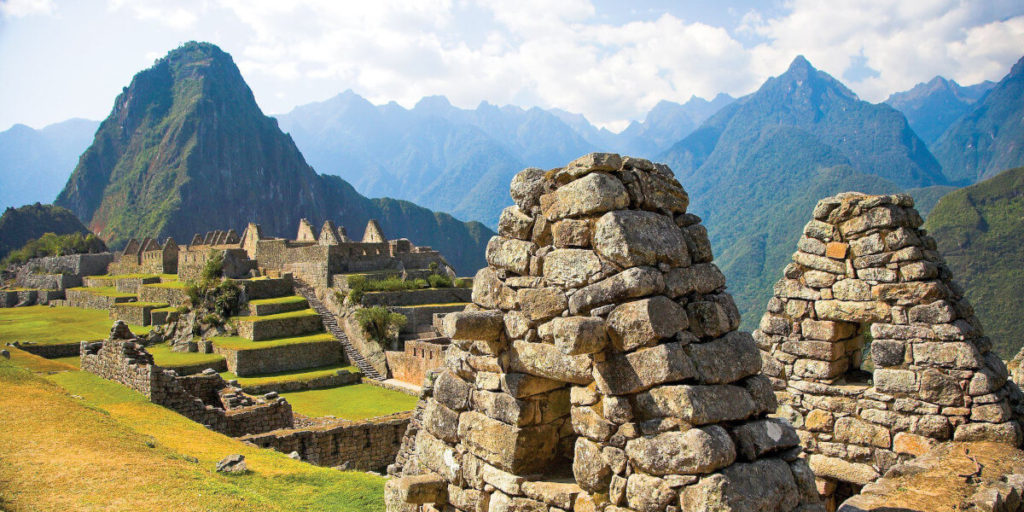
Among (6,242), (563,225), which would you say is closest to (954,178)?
(563,225)

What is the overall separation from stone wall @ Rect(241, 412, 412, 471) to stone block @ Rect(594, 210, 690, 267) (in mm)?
10912

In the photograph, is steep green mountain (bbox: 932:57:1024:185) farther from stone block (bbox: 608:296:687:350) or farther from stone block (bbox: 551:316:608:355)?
stone block (bbox: 551:316:608:355)

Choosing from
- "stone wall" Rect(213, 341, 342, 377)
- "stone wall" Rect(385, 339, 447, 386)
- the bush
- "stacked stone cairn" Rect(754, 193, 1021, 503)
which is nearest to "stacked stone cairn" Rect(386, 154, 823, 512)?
"stacked stone cairn" Rect(754, 193, 1021, 503)

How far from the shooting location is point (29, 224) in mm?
97562

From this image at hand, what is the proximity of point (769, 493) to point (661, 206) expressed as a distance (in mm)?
1937

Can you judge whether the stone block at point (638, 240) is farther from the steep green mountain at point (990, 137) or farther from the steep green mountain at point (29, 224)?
the steep green mountain at point (29, 224)

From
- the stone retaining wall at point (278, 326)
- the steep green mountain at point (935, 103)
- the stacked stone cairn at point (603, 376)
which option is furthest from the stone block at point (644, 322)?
the steep green mountain at point (935, 103)

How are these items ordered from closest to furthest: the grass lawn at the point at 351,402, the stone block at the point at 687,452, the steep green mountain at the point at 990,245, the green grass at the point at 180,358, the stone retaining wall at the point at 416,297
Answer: the stone block at the point at 687,452, the grass lawn at the point at 351,402, the steep green mountain at the point at 990,245, the green grass at the point at 180,358, the stone retaining wall at the point at 416,297

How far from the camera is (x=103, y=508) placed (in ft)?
19.9

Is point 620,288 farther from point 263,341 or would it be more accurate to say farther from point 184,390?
point 263,341

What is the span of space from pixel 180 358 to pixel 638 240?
2770cm

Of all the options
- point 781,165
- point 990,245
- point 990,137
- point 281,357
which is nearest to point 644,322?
point 281,357

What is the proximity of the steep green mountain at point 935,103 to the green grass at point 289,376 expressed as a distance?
8172 cm

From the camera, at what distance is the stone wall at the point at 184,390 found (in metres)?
12.8
